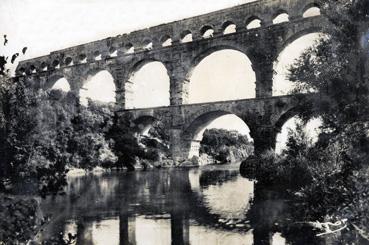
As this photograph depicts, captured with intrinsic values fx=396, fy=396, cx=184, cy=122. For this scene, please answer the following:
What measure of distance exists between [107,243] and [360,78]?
679 cm

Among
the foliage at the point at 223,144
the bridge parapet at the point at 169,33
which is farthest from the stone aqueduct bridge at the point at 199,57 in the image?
the foliage at the point at 223,144

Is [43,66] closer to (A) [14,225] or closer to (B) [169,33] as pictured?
(B) [169,33]

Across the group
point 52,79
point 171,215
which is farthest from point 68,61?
point 171,215

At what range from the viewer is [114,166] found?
29297 millimetres

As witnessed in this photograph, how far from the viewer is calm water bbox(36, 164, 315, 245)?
877 centimetres

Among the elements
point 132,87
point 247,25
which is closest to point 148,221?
point 247,25

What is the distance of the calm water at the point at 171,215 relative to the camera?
28.8 feet

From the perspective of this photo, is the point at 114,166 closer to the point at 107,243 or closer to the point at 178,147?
the point at 178,147

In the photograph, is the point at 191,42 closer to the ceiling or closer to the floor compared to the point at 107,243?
closer to the ceiling

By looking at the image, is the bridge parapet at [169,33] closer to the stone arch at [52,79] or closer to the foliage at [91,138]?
the stone arch at [52,79]

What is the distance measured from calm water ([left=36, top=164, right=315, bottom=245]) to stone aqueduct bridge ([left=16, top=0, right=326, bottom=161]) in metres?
8.78

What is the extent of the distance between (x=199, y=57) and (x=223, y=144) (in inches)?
803


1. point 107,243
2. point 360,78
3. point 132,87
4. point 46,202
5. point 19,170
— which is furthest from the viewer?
point 132,87

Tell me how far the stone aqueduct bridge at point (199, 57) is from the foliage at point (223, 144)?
13.5 metres
